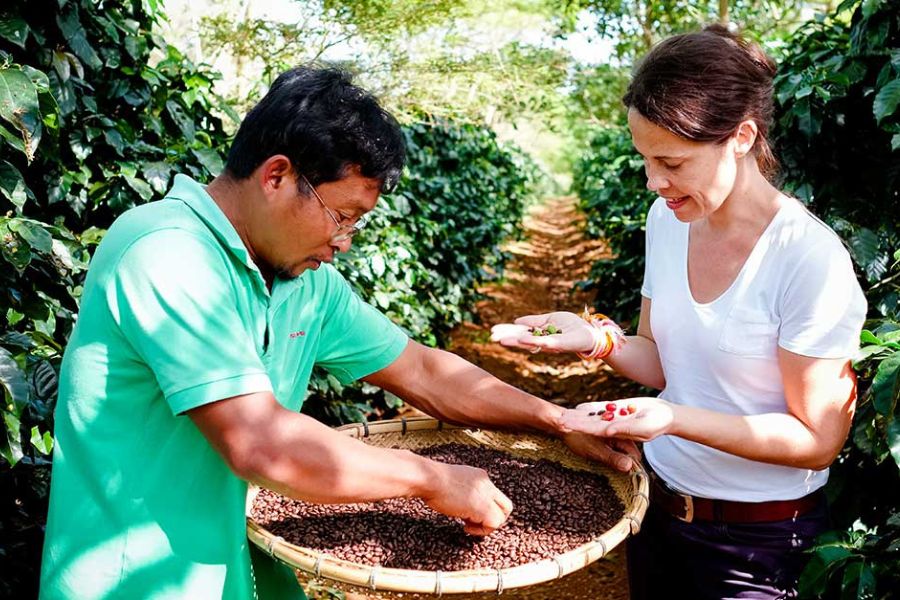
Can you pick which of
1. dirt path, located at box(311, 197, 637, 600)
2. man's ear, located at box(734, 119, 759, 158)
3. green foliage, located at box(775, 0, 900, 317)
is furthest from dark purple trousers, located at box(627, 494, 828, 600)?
dirt path, located at box(311, 197, 637, 600)

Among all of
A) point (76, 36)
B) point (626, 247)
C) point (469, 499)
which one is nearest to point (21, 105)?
point (76, 36)

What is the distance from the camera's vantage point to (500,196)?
1010cm

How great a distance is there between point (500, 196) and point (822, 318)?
8.61 meters

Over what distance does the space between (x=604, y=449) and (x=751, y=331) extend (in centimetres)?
56

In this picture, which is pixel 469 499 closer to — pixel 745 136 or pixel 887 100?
pixel 745 136

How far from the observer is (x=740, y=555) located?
70.3 inches

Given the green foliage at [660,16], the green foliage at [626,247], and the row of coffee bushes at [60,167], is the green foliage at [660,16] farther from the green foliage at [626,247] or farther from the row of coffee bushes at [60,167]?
the row of coffee bushes at [60,167]

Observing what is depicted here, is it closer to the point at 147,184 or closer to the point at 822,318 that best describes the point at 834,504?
the point at 822,318

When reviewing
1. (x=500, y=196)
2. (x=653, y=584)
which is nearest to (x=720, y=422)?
(x=653, y=584)

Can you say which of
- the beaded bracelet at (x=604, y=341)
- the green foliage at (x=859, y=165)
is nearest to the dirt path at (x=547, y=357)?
the green foliage at (x=859, y=165)

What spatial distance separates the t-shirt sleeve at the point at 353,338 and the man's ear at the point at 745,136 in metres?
0.93

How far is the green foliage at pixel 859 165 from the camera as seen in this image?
2.42 meters

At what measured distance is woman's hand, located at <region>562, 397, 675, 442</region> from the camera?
1659 mm

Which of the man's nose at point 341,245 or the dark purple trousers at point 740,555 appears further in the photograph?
the dark purple trousers at point 740,555
